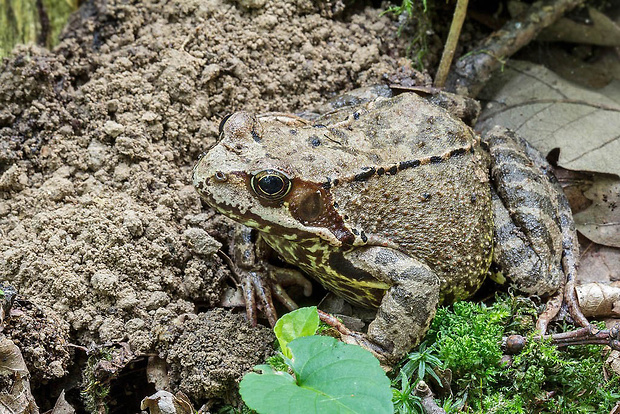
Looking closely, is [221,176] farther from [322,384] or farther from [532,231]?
[532,231]

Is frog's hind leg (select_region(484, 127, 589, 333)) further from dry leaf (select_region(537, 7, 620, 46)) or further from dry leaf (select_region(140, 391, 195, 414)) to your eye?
dry leaf (select_region(140, 391, 195, 414))

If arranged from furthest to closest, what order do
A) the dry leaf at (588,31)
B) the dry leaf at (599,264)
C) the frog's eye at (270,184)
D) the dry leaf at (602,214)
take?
the dry leaf at (588,31) → the dry leaf at (602,214) → the dry leaf at (599,264) → the frog's eye at (270,184)

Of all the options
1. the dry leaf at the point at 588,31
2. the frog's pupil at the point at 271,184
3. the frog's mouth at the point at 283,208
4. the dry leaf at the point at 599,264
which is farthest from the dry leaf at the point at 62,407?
the dry leaf at the point at 588,31

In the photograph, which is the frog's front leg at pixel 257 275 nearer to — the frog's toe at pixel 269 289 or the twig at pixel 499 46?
the frog's toe at pixel 269 289

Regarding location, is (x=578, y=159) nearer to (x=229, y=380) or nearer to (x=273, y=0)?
(x=273, y=0)

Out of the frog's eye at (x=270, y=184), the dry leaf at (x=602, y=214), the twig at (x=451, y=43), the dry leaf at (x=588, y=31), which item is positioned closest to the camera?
the frog's eye at (x=270, y=184)

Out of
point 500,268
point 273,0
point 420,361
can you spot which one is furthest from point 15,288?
point 500,268

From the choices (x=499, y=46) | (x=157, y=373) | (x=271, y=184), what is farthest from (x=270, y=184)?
(x=499, y=46)

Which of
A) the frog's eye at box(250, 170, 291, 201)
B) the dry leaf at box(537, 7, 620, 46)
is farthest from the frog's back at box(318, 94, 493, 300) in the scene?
the dry leaf at box(537, 7, 620, 46)
